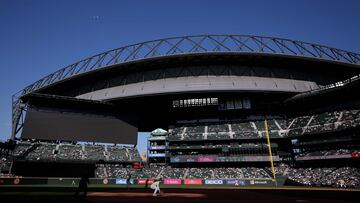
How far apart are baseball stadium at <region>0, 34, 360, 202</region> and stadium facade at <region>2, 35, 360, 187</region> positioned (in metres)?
0.25

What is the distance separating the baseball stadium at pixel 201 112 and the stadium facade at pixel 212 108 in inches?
9.9

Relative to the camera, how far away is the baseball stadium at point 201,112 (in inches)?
2115

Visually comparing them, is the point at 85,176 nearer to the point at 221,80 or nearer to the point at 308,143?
the point at 221,80

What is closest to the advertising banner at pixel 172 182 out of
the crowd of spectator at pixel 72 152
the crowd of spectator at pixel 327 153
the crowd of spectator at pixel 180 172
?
the crowd of spectator at pixel 180 172

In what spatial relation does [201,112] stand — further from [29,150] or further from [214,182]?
[29,150]

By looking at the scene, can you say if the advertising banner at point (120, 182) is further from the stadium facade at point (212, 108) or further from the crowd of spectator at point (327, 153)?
the crowd of spectator at point (327, 153)

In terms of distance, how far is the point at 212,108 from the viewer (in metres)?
67.1

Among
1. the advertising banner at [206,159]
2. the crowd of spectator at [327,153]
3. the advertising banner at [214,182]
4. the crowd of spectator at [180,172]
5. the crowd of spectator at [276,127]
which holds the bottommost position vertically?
the advertising banner at [214,182]

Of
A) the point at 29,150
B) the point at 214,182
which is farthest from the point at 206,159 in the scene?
the point at 29,150

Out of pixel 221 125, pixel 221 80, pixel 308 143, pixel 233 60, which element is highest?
pixel 233 60

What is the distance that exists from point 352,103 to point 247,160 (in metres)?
27.2

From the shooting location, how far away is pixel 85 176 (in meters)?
17.9

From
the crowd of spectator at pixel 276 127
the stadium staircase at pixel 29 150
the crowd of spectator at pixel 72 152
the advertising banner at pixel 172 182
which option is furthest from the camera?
the crowd of spectator at pixel 72 152

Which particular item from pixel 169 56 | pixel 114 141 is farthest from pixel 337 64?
pixel 114 141
